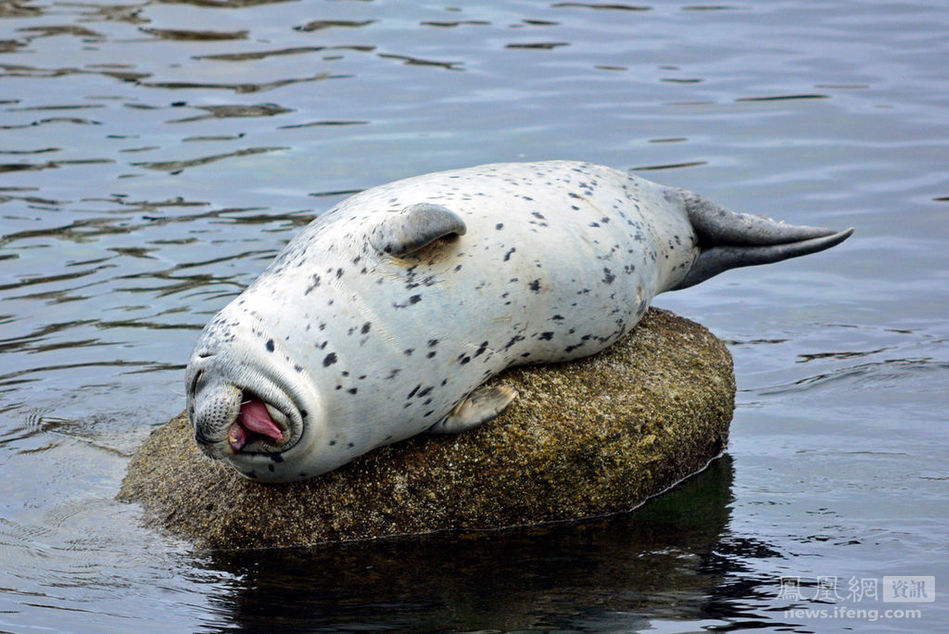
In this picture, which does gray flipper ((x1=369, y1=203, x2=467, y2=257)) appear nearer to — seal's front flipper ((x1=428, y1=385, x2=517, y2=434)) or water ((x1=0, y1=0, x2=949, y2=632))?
seal's front flipper ((x1=428, y1=385, x2=517, y2=434))

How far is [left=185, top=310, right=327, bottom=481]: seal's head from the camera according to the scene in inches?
218

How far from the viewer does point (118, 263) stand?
9734mm

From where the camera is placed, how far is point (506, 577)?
5.62 m

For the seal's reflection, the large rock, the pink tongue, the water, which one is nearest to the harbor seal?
the pink tongue

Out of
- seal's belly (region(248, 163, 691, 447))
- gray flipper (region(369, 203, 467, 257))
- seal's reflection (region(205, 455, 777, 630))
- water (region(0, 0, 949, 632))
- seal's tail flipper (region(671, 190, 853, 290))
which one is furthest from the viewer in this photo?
seal's tail flipper (region(671, 190, 853, 290))

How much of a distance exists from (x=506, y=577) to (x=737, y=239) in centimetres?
269

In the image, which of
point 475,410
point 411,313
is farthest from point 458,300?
point 475,410

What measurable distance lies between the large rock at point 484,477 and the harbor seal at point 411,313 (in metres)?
0.14

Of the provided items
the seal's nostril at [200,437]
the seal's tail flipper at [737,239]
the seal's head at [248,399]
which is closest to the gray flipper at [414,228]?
the seal's head at [248,399]

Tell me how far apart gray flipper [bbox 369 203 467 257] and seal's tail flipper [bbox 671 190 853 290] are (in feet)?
6.19

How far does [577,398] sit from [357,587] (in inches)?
55.3

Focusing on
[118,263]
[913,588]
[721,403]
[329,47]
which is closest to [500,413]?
[721,403]

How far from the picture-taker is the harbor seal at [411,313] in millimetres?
5617

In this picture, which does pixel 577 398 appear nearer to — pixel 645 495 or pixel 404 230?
pixel 645 495
